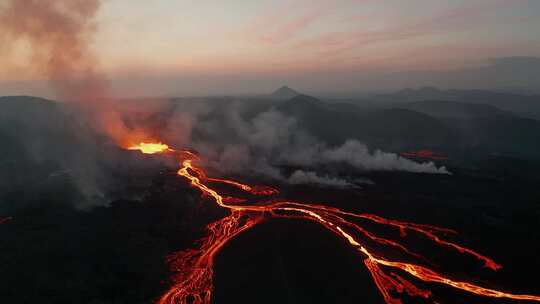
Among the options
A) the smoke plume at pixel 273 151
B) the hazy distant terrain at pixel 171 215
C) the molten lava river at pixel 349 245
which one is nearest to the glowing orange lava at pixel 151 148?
the hazy distant terrain at pixel 171 215

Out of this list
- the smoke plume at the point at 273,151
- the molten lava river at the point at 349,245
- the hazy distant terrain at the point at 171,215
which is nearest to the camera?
the molten lava river at the point at 349,245

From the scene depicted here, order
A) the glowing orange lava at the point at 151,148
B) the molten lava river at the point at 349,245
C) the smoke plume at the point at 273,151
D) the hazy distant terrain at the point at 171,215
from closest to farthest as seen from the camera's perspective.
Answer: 1. the molten lava river at the point at 349,245
2. the hazy distant terrain at the point at 171,215
3. the smoke plume at the point at 273,151
4. the glowing orange lava at the point at 151,148

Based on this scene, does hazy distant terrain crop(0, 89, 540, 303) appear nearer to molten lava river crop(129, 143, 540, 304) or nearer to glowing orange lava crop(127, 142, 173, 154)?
molten lava river crop(129, 143, 540, 304)

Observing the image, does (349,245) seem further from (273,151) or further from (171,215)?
(273,151)

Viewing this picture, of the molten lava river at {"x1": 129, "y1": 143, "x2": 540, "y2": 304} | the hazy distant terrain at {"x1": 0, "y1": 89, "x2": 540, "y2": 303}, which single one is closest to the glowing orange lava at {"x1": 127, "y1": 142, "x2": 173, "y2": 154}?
the hazy distant terrain at {"x1": 0, "y1": 89, "x2": 540, "y2": 303}

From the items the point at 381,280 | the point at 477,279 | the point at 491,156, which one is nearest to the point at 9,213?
the point at 381,280

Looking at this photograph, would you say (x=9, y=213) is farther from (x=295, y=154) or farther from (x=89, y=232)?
(x=295, y=154)

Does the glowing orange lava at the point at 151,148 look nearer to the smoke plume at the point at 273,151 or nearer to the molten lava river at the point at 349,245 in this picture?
the smoke plume at the point at 273,151

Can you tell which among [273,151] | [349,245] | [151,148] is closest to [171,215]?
[349,245]
